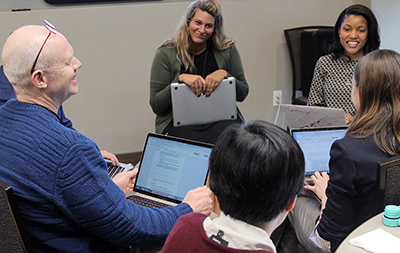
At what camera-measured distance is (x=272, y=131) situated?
0.78 m

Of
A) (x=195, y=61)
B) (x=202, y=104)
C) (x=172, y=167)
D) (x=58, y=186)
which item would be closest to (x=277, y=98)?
(x=195, y=61)

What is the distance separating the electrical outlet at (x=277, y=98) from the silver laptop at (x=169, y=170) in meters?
2.25

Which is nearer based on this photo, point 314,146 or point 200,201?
point 200,201

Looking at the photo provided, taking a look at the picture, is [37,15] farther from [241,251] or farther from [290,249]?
[241,251]

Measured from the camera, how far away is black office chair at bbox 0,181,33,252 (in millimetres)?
970

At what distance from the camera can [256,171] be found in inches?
29.3

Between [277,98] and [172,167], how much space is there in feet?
7.53

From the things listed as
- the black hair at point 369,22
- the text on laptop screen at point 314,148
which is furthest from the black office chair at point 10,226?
the black hair at point 369,22

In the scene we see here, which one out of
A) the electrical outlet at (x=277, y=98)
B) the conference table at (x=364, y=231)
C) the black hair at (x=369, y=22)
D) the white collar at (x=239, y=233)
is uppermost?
the black hair at (x=369, y=22)

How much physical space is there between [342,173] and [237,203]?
60 centimetres

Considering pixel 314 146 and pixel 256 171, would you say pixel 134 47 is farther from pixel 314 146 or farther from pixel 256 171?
pixel 256 171

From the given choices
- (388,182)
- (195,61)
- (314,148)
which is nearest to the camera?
(388,182)

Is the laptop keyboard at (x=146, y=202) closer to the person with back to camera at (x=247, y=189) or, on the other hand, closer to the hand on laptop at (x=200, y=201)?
the hand on laptop at (x=200, y=201)

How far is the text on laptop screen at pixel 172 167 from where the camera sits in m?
1.42
